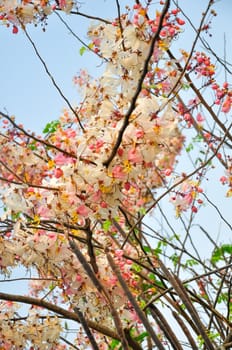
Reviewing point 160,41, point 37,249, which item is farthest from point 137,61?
point 37,249

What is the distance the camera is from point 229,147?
324 cm

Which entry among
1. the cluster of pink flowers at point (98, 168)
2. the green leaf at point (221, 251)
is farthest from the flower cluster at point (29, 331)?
the green leaf at point (221, 251)

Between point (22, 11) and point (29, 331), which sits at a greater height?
point (22, 11)

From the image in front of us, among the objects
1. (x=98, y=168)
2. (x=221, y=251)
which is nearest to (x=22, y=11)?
(x=98, y=168)

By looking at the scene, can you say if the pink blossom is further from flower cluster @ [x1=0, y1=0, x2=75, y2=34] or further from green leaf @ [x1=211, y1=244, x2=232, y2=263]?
green leaf @ [x1=211, y1=244, x2=232, y2=263]

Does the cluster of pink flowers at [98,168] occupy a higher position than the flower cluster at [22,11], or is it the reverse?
the flower cluster at [22,11]

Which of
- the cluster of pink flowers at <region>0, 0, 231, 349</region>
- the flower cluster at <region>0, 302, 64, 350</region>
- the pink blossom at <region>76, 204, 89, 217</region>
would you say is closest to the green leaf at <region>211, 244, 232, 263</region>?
the cluster of pink flowers at <region>0, 0, 231, 349</region>

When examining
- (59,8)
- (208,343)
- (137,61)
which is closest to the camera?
(137,61)

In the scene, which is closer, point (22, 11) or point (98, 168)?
point (98, 168)

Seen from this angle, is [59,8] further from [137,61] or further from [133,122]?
[133,122]

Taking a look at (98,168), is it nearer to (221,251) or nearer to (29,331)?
(29,331)

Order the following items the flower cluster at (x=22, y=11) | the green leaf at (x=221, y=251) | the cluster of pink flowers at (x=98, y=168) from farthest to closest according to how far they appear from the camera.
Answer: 1. the green leaf at (x=221, y=251)
2. the flower cluster at (x=22, y=11)
3. the cluster of pink flowers at (x=98, y=168)

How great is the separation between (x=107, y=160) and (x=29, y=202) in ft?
1.60

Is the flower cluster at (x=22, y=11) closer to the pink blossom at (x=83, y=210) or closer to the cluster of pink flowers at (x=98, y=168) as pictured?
the cluster of pink flowers at (x=98, y=168)
